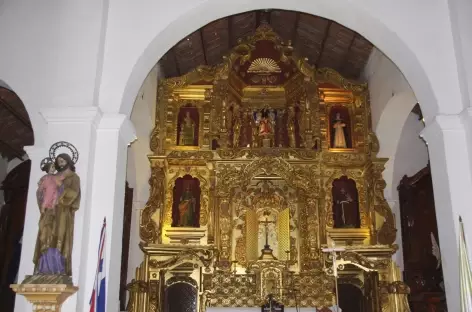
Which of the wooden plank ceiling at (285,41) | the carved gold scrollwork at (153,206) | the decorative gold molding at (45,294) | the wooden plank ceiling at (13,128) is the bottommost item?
the decorative gold molding at (45,294)

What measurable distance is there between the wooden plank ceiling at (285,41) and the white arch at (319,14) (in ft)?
13.6

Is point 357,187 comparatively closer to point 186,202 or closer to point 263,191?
point 263,191

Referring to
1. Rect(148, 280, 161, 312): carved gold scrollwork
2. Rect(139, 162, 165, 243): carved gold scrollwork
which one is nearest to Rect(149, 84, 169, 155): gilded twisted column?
Rect(139, 162, 165, 243): carved gold scrollwork

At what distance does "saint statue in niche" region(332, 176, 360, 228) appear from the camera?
10.6 metres

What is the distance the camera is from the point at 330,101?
11352mm

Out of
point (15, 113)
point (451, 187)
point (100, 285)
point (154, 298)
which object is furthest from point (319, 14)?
point (154, 298)

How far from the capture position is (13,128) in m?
9.86

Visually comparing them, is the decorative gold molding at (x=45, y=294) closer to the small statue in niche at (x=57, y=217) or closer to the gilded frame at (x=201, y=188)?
the small statue in niche at (x=57, y=217)

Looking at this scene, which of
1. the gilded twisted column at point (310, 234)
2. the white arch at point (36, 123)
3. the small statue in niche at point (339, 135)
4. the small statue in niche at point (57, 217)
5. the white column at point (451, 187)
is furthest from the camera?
the small statue in niche at point (339, 135)

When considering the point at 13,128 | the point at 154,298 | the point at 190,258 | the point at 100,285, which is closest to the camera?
the point at 100,285

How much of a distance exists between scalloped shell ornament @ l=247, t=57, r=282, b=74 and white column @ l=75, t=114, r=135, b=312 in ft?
19.5

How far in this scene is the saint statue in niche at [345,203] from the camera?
10594mm

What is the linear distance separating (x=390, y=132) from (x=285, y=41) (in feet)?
9.78

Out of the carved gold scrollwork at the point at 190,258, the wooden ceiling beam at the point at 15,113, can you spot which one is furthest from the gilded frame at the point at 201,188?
the wooden ceiling beam at the point at 15,113
